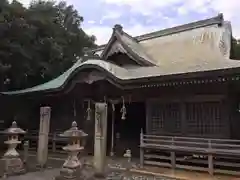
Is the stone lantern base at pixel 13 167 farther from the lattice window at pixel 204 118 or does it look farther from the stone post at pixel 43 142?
the lattice window at pixel 204 118

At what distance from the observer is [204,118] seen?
10406 millimetres

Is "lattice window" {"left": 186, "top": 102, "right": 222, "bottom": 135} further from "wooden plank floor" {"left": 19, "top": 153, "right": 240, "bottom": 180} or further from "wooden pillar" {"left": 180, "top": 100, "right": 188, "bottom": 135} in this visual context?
"wooden plank floor" {"left": 19, "top": 153, "right": 240, "bottom": 180}

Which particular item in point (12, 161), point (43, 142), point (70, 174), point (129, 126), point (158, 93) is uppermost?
point (158, 93)

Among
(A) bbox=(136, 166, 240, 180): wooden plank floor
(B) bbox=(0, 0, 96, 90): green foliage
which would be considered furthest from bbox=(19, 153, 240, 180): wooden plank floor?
(B) bbox=(0, 0, 96, 90): green foliage

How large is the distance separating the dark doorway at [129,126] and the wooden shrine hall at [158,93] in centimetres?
6

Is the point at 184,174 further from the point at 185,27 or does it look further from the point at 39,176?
the point at 185,27

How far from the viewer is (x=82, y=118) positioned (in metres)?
14.7

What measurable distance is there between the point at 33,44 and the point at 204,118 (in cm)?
1260

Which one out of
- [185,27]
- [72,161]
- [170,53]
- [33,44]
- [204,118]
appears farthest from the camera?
[33,44]

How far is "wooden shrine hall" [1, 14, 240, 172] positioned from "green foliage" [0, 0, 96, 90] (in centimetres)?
189

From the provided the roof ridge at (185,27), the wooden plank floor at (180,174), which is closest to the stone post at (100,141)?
the wooden plank floor at (180,174)

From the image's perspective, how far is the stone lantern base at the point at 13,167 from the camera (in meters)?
9.15

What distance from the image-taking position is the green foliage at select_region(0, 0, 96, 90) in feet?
53.1

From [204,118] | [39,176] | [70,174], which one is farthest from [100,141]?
[204,118]
